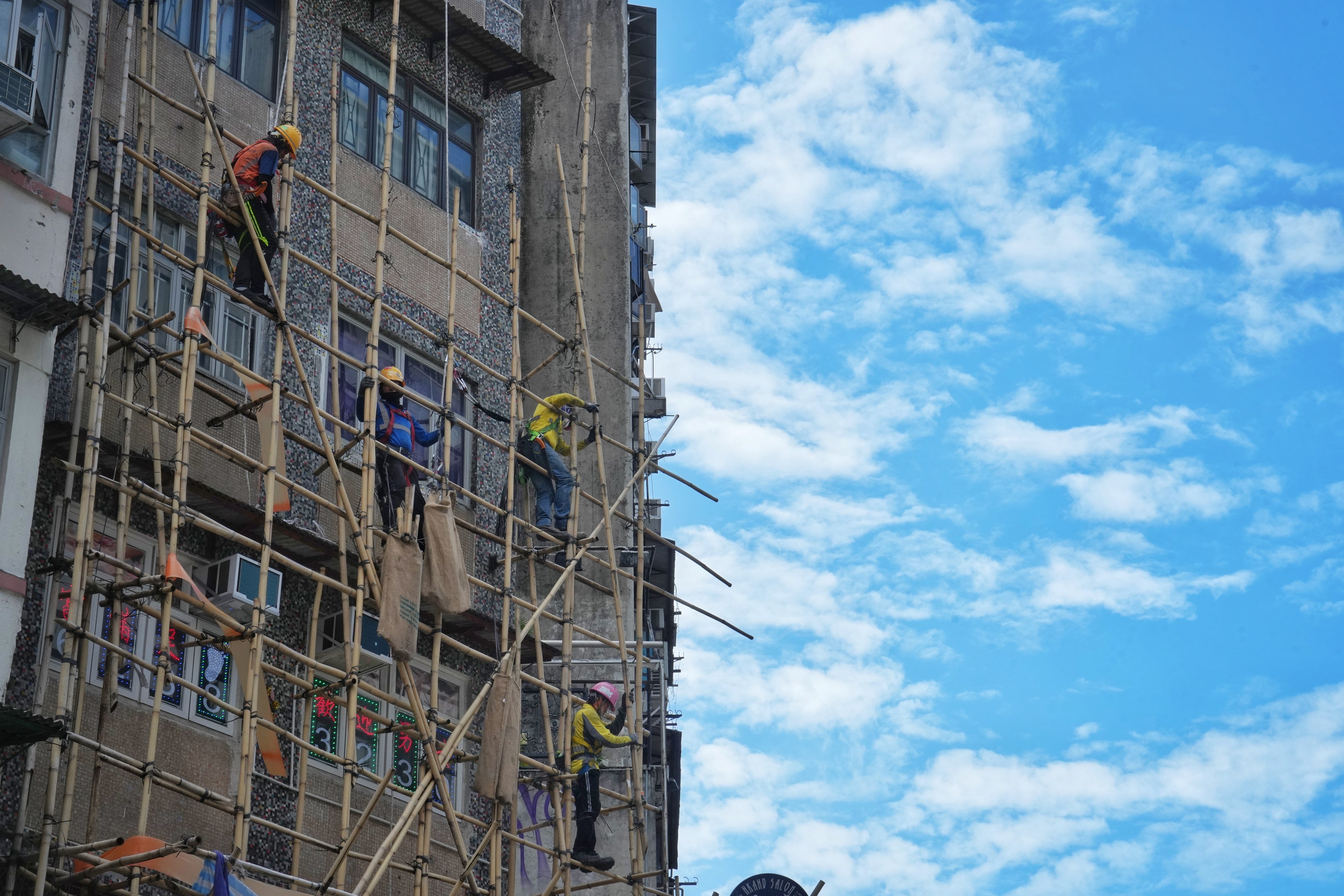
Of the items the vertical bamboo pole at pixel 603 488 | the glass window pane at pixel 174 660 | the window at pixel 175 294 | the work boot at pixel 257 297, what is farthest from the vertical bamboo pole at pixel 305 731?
the vertical bamboo pole at pixel 603 488

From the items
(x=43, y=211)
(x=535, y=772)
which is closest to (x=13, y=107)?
(x=43, y=211)

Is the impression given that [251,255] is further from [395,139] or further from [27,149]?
[395,139]

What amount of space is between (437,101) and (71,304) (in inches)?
324

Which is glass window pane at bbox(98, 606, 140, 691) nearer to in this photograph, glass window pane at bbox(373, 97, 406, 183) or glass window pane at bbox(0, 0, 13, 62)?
glass window pane at bbox(0, 0, 13, 62)

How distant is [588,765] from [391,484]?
3.28m

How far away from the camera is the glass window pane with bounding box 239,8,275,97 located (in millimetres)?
17453

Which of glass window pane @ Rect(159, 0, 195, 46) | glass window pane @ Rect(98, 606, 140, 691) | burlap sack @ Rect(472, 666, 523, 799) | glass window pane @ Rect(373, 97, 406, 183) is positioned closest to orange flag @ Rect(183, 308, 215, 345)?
glass window pane @ Rect(98, 606, 140, 691)

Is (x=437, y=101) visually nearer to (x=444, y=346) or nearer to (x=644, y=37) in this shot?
(x=444, y=346)

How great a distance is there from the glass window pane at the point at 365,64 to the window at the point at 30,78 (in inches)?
224

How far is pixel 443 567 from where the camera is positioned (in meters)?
15.0

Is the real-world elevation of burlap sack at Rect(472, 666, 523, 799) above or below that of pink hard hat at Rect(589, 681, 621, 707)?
below

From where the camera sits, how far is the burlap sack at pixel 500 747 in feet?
48.3

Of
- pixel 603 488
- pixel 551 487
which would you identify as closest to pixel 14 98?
pixel 551 487

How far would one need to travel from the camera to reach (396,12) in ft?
59.4
